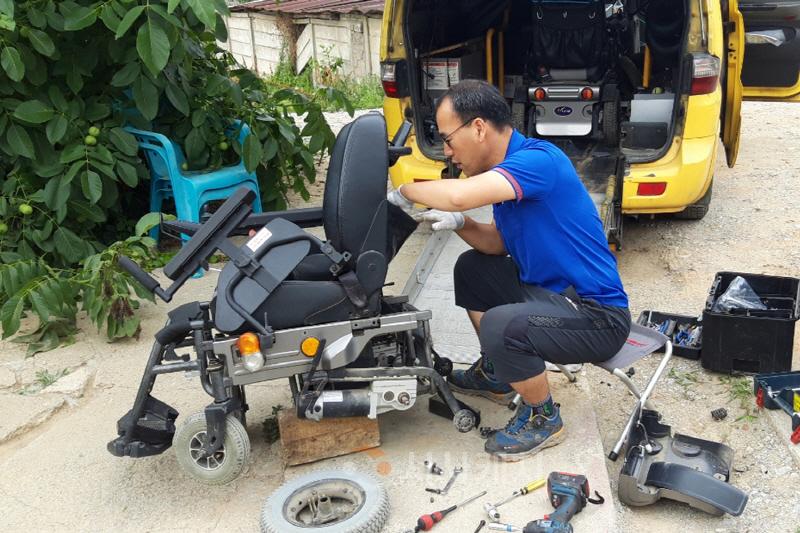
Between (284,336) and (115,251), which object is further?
(115,251)

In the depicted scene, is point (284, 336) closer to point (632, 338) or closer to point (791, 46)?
point (632, 338)

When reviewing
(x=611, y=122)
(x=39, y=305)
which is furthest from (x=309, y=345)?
(x=611, y=122)

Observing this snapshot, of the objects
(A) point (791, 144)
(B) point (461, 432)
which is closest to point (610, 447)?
(B) point (461, 432)

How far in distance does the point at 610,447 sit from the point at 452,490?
2.64 feet

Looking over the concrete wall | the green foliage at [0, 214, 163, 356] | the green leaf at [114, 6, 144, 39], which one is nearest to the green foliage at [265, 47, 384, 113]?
the concrete wall

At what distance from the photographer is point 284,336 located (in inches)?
119

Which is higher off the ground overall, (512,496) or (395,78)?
(395,78)

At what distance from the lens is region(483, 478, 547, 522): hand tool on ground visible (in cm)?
284

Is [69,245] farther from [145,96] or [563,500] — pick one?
[563,500]

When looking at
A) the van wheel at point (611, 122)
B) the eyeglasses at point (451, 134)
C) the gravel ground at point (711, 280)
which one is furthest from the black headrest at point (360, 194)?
the van wheel at point (611, 122)

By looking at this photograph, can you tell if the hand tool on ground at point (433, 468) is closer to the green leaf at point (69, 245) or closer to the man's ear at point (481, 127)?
the man's ear at point (481, 127)

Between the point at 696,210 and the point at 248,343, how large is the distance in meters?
4.04

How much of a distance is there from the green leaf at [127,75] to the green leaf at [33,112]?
1.35ft

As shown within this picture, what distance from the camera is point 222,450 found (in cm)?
309
